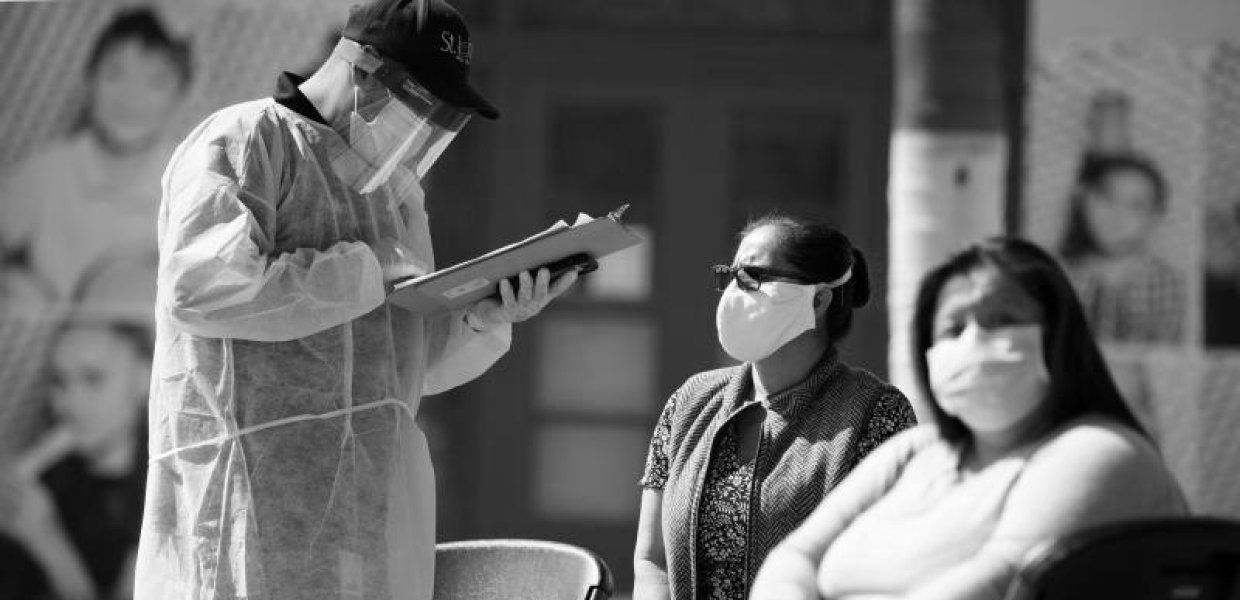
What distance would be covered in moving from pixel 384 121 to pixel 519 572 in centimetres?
86

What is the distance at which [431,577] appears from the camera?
3.41m

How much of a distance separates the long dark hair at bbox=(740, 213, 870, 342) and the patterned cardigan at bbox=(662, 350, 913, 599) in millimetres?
86

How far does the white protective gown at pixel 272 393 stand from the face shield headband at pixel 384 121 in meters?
0.04

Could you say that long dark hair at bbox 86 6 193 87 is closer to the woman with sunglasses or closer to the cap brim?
the cap brim

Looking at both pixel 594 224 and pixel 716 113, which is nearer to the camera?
pixel 594 224

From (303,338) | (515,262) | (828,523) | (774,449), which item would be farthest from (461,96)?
(828,523)

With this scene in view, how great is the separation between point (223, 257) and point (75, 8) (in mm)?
4616

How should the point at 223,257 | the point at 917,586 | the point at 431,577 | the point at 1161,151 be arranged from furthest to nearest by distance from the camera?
the point at 1161,151 < the point at 431,577 < the point at 223,257 < the point at 917,586

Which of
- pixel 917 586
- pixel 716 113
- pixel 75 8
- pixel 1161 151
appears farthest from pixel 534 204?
pixel 917 586

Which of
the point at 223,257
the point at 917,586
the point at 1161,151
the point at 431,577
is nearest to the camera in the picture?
the point at 917,586

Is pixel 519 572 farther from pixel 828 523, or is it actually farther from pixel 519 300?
pixel 828 523

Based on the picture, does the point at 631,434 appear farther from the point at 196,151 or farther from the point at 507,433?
the point at 196,151

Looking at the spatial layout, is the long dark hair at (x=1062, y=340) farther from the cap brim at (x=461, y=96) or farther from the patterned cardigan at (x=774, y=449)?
the cap brim at (x=461, y=96)

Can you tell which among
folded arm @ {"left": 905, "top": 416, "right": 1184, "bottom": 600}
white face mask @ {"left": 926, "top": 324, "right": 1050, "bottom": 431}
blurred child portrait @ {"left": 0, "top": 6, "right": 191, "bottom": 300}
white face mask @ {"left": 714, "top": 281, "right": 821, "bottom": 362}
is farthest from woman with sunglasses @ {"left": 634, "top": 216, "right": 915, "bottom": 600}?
blurred child portrait @ {"left": 0, "top": 6, "right": 191, "bottom": 300}
